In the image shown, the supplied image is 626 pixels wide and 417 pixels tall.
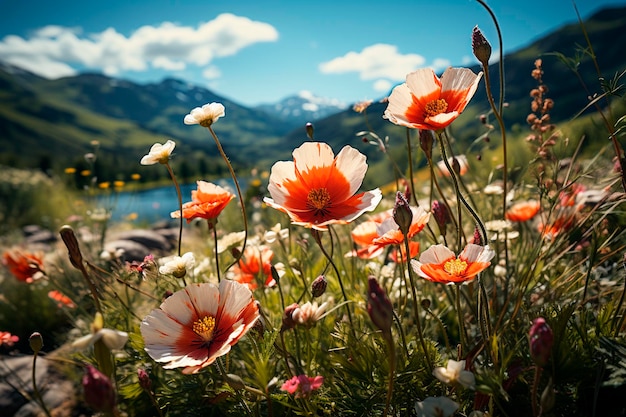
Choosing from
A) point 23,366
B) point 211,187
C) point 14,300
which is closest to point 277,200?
point 211,187

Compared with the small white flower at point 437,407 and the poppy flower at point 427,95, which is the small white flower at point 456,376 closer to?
the small white flower at point 437,407

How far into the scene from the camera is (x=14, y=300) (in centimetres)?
391

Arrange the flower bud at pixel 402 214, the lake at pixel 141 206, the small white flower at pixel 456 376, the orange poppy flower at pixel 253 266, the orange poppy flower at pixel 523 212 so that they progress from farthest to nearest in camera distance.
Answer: the lake at pixel 141 206
the orange poppy flower at pixel 523 212
the orange poppy flower at pixel 253 266
the flower bud at pixel 402 214
the small white flower at pixel 456 376

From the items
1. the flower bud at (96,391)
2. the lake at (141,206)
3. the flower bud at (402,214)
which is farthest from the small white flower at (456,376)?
the lake at (141,206)

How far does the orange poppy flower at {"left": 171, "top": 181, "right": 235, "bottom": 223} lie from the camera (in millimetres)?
1229

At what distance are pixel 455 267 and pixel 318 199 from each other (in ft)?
1.27

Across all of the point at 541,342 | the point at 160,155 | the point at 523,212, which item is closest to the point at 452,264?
the point at 541,342

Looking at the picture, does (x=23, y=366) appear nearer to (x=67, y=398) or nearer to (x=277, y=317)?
(x=67, y=398)

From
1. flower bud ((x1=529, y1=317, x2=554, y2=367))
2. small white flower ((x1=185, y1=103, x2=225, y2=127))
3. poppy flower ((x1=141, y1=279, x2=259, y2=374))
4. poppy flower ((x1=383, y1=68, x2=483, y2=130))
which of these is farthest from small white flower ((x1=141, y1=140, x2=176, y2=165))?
flower bud ((x1=529, y1=317, x2=554, y2=367))

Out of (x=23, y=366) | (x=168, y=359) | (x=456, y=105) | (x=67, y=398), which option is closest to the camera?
(x=168, y=359)

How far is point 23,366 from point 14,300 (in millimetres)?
1682

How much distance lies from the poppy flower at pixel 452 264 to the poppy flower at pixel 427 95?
0.33 metres

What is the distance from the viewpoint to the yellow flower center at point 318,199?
1136 millimetres

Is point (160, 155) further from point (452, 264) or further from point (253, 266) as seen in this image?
point (452, 264)
